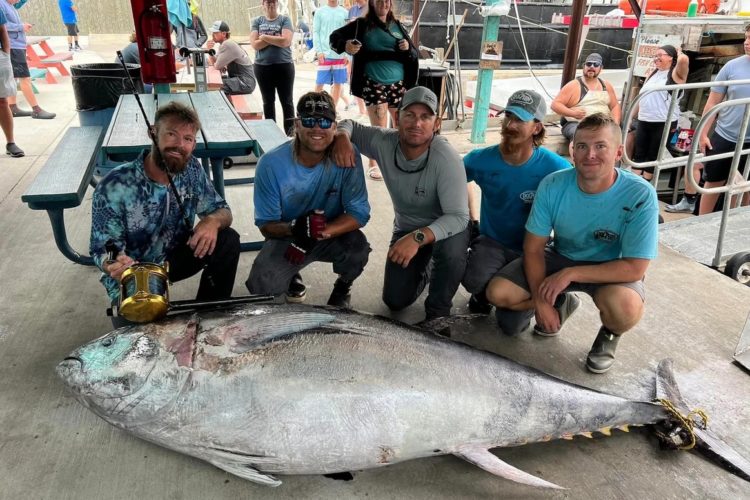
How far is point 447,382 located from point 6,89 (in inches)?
236

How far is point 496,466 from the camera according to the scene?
1961 mm

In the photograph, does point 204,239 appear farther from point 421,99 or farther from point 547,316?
point 547,316

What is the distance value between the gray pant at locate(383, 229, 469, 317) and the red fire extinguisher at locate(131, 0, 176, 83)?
118 inches

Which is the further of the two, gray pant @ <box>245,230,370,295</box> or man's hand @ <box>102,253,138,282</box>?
gray pant @ <box>245,230,370,295</box>

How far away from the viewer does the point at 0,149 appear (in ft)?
20.1

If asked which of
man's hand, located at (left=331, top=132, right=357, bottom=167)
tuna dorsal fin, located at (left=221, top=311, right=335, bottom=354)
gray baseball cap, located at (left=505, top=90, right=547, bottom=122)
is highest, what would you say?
gray baseball cap, located at (left=505, top=90, right=547, bottom=122)

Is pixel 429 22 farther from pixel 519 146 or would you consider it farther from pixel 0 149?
pixel 519 146

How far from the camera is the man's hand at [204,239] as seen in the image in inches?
103

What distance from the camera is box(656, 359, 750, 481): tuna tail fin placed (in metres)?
2.09

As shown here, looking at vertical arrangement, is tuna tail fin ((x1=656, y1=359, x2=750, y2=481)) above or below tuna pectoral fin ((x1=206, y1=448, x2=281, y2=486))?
below

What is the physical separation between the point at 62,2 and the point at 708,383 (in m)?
19.8

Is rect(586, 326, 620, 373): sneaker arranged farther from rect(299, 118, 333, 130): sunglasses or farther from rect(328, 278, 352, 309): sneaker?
rect(299, 118, 333, 130): sunglasses

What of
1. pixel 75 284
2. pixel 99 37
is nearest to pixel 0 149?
pixel 75 284

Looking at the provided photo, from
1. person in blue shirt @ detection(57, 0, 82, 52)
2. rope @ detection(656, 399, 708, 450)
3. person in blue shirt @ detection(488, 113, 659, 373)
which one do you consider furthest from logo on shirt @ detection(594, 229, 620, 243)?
person in blue shirt @ detection(57, 0, 82, 52)
